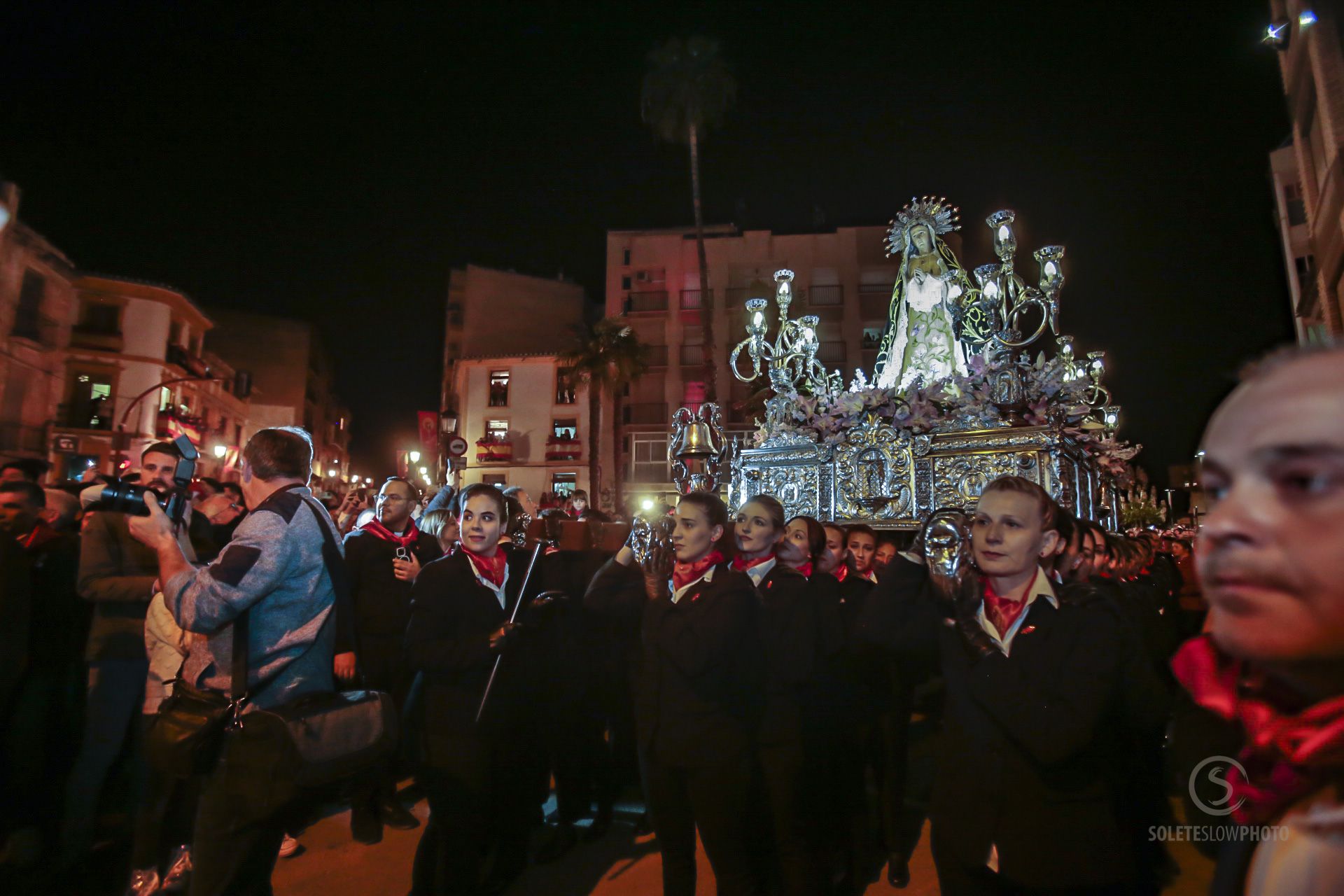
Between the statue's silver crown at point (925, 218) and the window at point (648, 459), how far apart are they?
27.1m

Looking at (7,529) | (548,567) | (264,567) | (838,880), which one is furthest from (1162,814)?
(7,529)

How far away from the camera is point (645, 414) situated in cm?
3928

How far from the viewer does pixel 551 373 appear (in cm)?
3953

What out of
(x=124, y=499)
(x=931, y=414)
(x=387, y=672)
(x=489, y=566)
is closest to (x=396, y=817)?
(x=387, y=672)

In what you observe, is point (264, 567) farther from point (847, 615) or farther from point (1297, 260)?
point (1297, 260)

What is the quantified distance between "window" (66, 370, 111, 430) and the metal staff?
34.6 meters

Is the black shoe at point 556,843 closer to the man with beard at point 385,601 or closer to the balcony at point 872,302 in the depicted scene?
the man with beard at point 385,601

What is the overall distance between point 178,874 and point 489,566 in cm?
239

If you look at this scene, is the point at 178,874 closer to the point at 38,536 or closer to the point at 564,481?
the point at 38,536

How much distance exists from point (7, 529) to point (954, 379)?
9.72 m

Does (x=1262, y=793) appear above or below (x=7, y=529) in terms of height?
below

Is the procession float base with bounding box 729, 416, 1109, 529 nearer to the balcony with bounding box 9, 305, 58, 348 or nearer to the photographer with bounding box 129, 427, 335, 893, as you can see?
the photographer with bounding box 129, 427, 335, 893

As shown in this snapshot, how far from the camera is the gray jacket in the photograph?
256 cm

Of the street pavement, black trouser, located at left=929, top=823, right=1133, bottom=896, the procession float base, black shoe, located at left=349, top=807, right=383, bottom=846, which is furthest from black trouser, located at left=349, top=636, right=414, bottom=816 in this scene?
the procession float base
